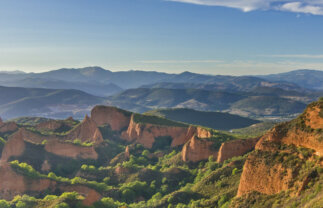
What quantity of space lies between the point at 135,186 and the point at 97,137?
4044 centimetres

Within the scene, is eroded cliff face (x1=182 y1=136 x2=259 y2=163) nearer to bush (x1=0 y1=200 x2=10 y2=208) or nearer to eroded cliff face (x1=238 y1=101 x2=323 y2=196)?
eroded cliff face (x1=238 y1=101 x2=323 y2=196)

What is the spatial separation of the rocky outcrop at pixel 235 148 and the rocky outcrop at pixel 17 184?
130 feet

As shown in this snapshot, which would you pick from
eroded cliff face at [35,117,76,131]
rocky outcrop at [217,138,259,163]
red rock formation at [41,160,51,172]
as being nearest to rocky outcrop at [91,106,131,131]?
eroded cliff face at [35,117,76,131]

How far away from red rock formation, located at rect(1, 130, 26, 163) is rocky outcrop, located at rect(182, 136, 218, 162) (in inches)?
1813

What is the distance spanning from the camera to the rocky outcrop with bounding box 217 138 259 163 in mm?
80500

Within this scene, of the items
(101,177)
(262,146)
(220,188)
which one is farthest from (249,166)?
(101,177)

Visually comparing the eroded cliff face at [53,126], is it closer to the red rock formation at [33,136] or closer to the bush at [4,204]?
the red rock formation at [33,136]

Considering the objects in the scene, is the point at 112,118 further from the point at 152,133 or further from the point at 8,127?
the point at 8,127

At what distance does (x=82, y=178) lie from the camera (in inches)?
3474

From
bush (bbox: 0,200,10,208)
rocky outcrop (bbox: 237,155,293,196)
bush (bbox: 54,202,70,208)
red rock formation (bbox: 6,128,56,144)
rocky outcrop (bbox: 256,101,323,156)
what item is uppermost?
rocky outcrop (bbox: 256,101,323,156)

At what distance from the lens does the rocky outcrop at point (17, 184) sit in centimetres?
7300

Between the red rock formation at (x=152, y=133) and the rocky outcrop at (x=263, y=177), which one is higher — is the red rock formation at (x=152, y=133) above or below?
below

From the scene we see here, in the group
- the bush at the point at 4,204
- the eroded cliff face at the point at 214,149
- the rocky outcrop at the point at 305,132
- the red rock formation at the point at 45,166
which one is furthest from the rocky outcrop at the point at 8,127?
the rocky outcrop at the point at 305,132

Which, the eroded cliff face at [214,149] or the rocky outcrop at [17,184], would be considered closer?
the rocky outcrop at [17,184]
